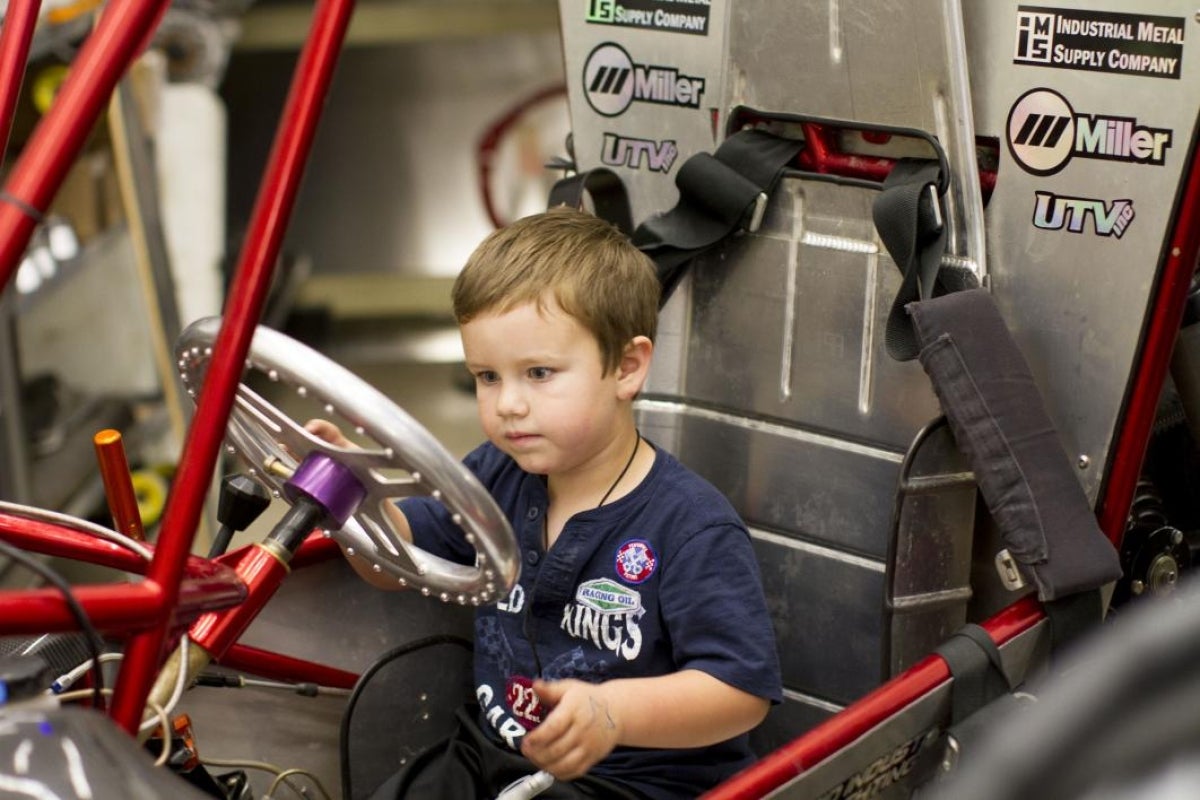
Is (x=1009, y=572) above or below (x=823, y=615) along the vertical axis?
above

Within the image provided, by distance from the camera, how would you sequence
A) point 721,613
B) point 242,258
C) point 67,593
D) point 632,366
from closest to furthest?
point 67,593
point 242,258
point 721,613
point 632,366

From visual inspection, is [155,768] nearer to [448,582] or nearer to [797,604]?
[448,582]

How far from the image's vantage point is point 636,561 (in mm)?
1420

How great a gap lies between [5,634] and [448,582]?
412 millimetres

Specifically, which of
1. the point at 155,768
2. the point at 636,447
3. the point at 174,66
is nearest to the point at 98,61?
the point at 155,768

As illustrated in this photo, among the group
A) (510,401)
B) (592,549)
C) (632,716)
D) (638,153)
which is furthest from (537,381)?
(638,153)

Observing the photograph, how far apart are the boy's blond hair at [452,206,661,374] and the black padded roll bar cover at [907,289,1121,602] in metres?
0.25

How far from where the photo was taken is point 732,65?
171cm

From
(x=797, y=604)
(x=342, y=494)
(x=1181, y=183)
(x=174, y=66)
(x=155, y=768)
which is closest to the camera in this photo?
(x=155, y=768)

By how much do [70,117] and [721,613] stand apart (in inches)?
25.4

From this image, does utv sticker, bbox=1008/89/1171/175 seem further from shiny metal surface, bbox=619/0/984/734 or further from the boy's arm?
the boy's arm

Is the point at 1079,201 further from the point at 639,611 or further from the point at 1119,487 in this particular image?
the point at 639,611

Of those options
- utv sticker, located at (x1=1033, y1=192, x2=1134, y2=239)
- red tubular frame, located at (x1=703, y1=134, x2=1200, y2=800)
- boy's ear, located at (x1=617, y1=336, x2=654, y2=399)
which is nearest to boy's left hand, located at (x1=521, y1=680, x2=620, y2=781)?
red tubular frame, located at (x1=703, y1=134, x2=1200, y2=800)

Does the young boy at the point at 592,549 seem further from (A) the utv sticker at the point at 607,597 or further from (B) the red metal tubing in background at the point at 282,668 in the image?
(B) the red metal tubing in background at the point at 282,668
